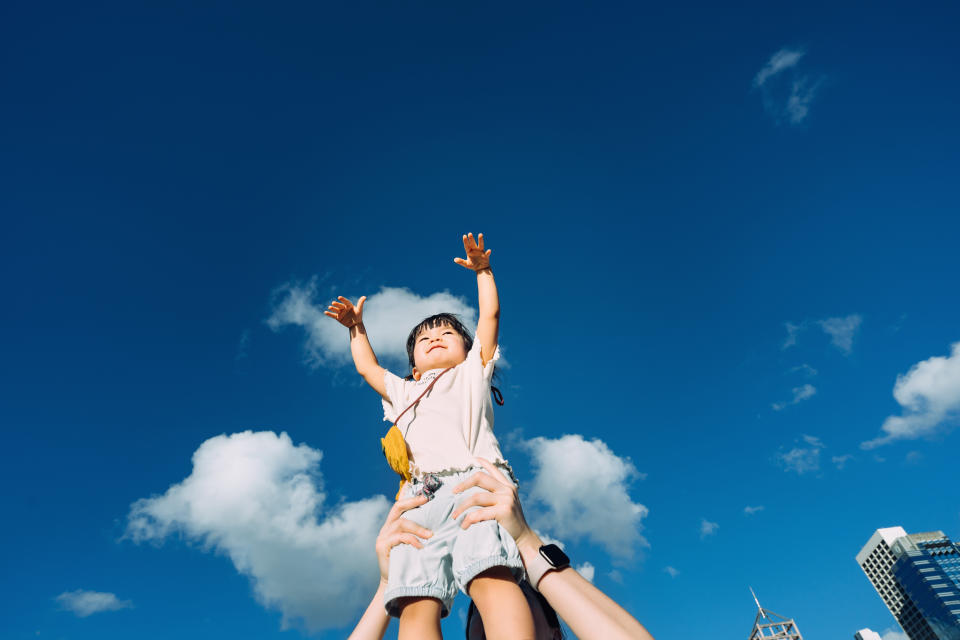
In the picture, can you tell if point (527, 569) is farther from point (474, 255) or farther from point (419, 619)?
point (474, 255)

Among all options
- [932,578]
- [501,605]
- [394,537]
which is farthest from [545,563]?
[932,578]

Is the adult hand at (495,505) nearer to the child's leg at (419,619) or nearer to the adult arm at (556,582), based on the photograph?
the adult arm at (556,582)

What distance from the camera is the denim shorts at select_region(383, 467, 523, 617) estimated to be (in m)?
3.12

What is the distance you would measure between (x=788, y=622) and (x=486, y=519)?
3675 inches

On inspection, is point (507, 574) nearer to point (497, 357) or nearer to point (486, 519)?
point (486, 519)

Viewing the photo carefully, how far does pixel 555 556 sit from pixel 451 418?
4.75 ft

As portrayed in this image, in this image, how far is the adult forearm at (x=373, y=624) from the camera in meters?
3.37

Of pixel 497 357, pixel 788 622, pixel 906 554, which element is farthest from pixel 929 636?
pixel 497 357

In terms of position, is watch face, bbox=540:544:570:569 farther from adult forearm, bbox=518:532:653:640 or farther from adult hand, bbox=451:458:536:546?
adult hand, bbox=451:458:536:546

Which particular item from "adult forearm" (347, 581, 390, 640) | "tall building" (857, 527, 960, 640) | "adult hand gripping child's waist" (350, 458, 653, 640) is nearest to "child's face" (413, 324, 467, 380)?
"adult hand gripping child's waist" (350, 458, 653, 640)

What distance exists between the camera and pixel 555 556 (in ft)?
10.3

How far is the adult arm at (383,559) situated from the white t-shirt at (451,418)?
51 centimetres

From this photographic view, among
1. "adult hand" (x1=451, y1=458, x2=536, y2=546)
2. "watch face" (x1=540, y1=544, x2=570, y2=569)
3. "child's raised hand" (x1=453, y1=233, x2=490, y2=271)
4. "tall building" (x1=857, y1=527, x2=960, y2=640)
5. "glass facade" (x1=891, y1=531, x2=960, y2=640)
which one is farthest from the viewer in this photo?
"tall building" (x1=857, y1=527, x2=960, y2=640)

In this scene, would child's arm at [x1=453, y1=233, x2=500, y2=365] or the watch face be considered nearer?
the watch face
